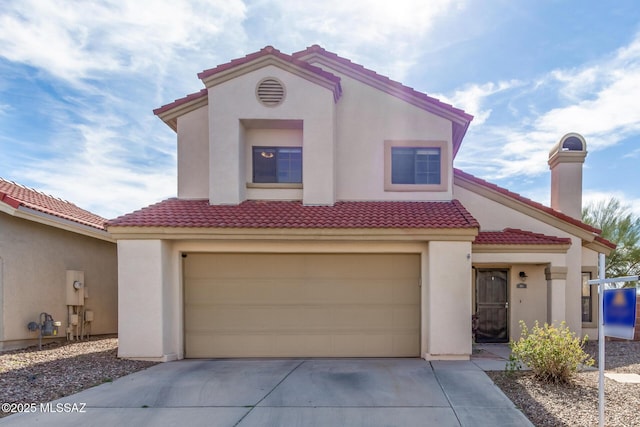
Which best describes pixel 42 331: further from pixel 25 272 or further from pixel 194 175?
pixel 194 175

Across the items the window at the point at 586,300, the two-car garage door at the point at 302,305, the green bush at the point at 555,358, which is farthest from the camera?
the window at the point at 586,300

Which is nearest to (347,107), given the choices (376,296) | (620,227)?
(376,296)

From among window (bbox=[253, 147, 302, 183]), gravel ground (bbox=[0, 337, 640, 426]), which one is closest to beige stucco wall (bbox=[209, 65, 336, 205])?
window (bbox=[253, 147, 302, 183])

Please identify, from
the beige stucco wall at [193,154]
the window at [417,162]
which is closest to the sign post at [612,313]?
the window at [417,162]

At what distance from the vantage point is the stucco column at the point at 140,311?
8.25 meters

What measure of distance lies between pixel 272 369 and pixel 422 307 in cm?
381

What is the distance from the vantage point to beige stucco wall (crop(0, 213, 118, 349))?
9602 millimetres

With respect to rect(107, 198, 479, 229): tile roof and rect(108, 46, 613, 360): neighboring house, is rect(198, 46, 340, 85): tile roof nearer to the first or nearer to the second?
rect(108, 46, 613, 360): neighboring house

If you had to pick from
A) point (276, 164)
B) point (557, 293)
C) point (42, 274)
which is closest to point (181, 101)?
point (276, 164)

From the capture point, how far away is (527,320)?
427 inches

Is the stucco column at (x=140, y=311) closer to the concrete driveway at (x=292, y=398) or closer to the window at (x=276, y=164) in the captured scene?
the concrete driveway at (x=292, y=398)

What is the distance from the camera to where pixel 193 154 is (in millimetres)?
10492

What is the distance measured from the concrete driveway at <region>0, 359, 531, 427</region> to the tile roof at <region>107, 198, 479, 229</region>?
3142mm

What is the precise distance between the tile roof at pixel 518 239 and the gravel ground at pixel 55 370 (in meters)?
9.29
